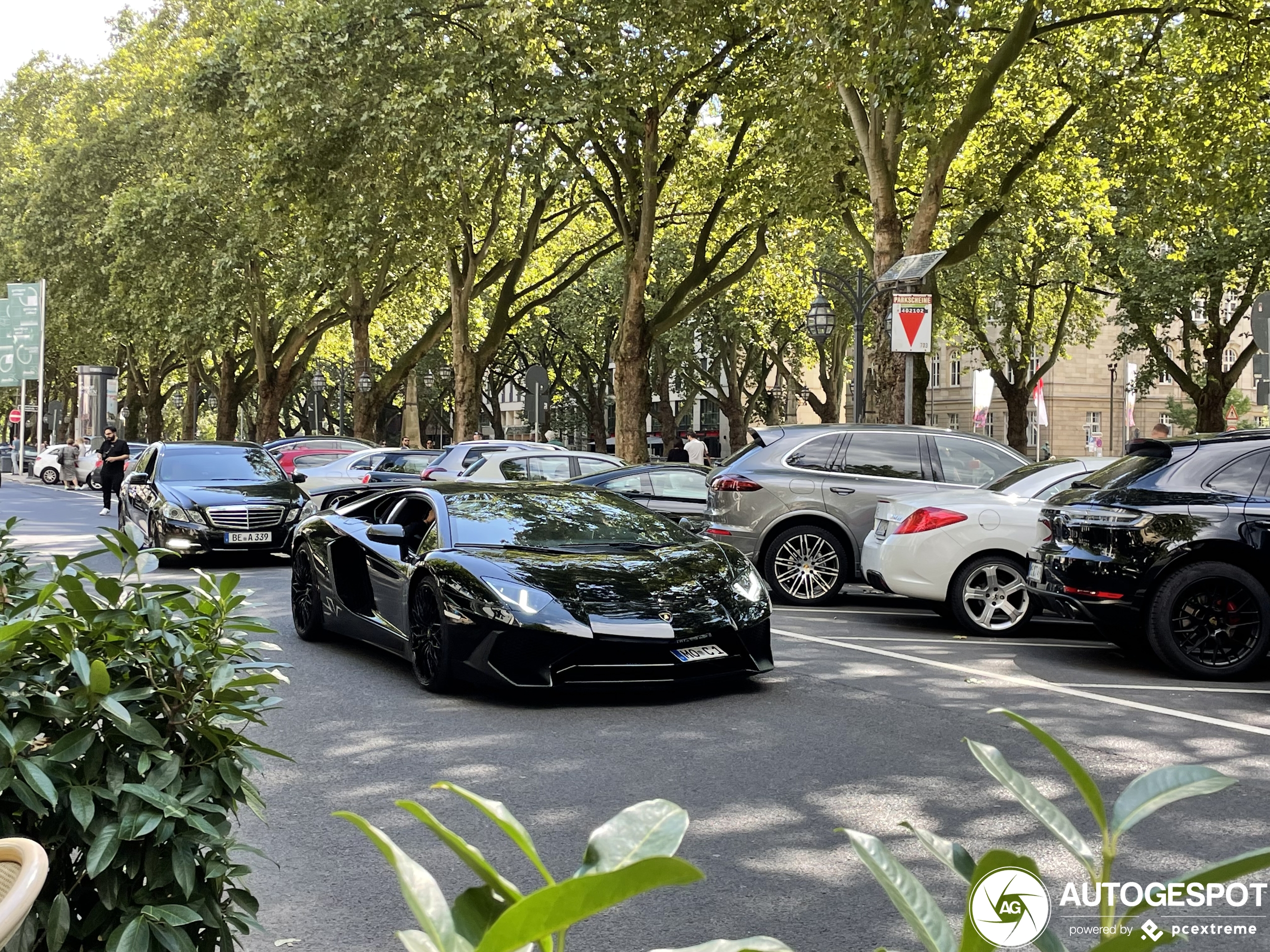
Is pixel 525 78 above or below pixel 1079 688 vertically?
above

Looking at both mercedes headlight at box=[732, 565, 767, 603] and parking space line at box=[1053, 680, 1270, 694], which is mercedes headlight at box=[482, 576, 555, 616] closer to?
mercedes headlight at box=[732, 565, 767, 603]

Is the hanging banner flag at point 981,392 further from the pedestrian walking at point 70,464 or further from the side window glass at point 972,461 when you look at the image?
the pedestrian walking at point 70,464

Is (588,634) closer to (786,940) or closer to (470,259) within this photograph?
(786,940)

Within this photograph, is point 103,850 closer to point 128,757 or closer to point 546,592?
point 128,757

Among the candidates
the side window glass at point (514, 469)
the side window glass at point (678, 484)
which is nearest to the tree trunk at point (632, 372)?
the side window glass at point (514, 469)

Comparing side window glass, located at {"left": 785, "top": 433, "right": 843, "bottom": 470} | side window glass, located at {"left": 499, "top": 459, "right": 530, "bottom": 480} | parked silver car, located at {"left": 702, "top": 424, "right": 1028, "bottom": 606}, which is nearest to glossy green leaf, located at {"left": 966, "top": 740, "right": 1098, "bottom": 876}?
parked silver car, located at {"left": 702, "top": 424, "right": 1028, "bottom": 606}

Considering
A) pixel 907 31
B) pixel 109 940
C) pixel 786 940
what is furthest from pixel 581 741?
pixel 907 31

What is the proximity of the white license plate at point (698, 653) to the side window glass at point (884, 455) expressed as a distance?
222 inches

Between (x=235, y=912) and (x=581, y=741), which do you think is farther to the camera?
(x=581, y=741)

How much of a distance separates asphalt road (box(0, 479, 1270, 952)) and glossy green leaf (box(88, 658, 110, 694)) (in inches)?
33.8

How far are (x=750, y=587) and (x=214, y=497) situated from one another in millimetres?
10842

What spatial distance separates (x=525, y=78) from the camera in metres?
25.6

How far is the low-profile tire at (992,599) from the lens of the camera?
1123 cm

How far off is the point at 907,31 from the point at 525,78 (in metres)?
9.64
